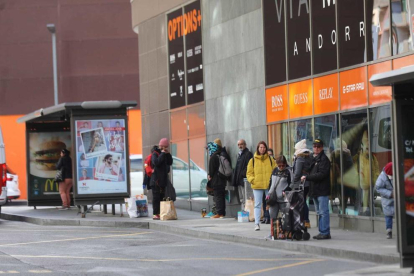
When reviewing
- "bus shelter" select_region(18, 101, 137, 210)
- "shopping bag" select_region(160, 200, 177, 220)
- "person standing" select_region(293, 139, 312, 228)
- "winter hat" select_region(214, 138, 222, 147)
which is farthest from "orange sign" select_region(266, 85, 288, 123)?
"bus shelter" select_region(18, 101, 137, 210)

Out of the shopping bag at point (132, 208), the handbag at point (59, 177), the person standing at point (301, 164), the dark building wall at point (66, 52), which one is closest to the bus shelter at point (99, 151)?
the shopping bag at point (132, 208)

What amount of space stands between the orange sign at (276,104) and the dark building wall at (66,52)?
2164 cm

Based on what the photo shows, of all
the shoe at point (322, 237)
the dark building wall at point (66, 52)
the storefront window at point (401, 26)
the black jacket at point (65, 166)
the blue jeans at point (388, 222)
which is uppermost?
the dark building wall at point (66, 52)

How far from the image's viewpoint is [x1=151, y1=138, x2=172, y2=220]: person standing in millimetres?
22438

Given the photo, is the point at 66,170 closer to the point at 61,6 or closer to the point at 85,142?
the point at 85,142

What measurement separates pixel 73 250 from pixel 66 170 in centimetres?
1002

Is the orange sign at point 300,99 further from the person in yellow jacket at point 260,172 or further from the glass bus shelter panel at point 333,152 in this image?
the person in yellow jacket at point 260,172

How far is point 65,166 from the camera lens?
26.4m

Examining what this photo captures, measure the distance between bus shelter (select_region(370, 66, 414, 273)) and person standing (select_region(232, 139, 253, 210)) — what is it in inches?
378

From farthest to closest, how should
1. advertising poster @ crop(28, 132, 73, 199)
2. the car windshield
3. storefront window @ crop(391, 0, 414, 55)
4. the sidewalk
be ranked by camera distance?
the car windshield → advertising poster @ crop(28, 132, 73, 199) → storefront window @ crop(391, 0, 414, 55) → the sidewalk

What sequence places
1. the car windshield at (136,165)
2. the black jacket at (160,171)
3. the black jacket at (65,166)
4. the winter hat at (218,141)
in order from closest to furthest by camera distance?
1. the black jacket at (160,171)
2. the winter hat at (218,141)
3. the black jacket at (65,166)
4. the car windshield at (136,165)

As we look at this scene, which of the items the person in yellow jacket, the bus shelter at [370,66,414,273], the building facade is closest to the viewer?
the bus shelter at [370,66,414,273]

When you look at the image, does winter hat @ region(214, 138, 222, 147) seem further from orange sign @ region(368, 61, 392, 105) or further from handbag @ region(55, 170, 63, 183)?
orange sign @ region(368, 61, 392, 105)

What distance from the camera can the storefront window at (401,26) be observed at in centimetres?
1648
